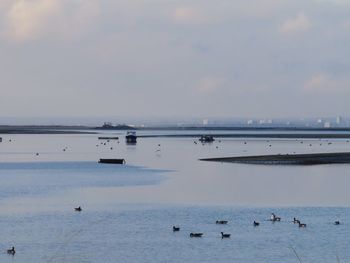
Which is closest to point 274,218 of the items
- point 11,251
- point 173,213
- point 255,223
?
point 255,223

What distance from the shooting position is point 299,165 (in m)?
85.5

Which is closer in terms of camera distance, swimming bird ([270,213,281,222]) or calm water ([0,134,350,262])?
calm water ([0,134,350,262])

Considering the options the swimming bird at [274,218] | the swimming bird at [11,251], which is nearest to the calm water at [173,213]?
the swimming bird at [11,251]

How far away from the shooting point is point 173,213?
4784 centimetres

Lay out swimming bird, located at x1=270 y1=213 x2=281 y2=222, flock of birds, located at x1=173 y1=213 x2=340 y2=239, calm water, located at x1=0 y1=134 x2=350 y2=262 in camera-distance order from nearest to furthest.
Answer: calm water, located at x1=0 y1=134 x2=350 y2=262 < flock of birds, located at x1=173 y1=213 x2=340 y2=239 < swimming bird, located at x1=270 y1=213 x2=281 y2=222

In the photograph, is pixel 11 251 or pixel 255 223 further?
pixel 255 223

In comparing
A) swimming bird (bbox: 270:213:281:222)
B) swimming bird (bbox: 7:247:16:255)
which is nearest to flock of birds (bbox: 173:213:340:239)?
swimming bird (bbox: 270:213:281:222)

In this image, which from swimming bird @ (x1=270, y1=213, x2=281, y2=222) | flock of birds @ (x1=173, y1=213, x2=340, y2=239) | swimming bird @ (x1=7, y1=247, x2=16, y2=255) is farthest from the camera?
swimming bird @ (x1=270, y1=213, x2=281, y2=222)

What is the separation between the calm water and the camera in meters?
36.3

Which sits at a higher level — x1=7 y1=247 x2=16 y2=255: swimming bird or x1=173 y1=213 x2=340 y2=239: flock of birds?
x1=173 y1=213 x2=340 y2=239: flock of birds

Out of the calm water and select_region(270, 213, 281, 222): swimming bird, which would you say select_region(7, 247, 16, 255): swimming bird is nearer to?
the calm water

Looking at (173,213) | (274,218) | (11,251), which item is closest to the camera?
(11,251)

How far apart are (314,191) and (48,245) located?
87.6 ft

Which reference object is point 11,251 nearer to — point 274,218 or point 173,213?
point 173,213
